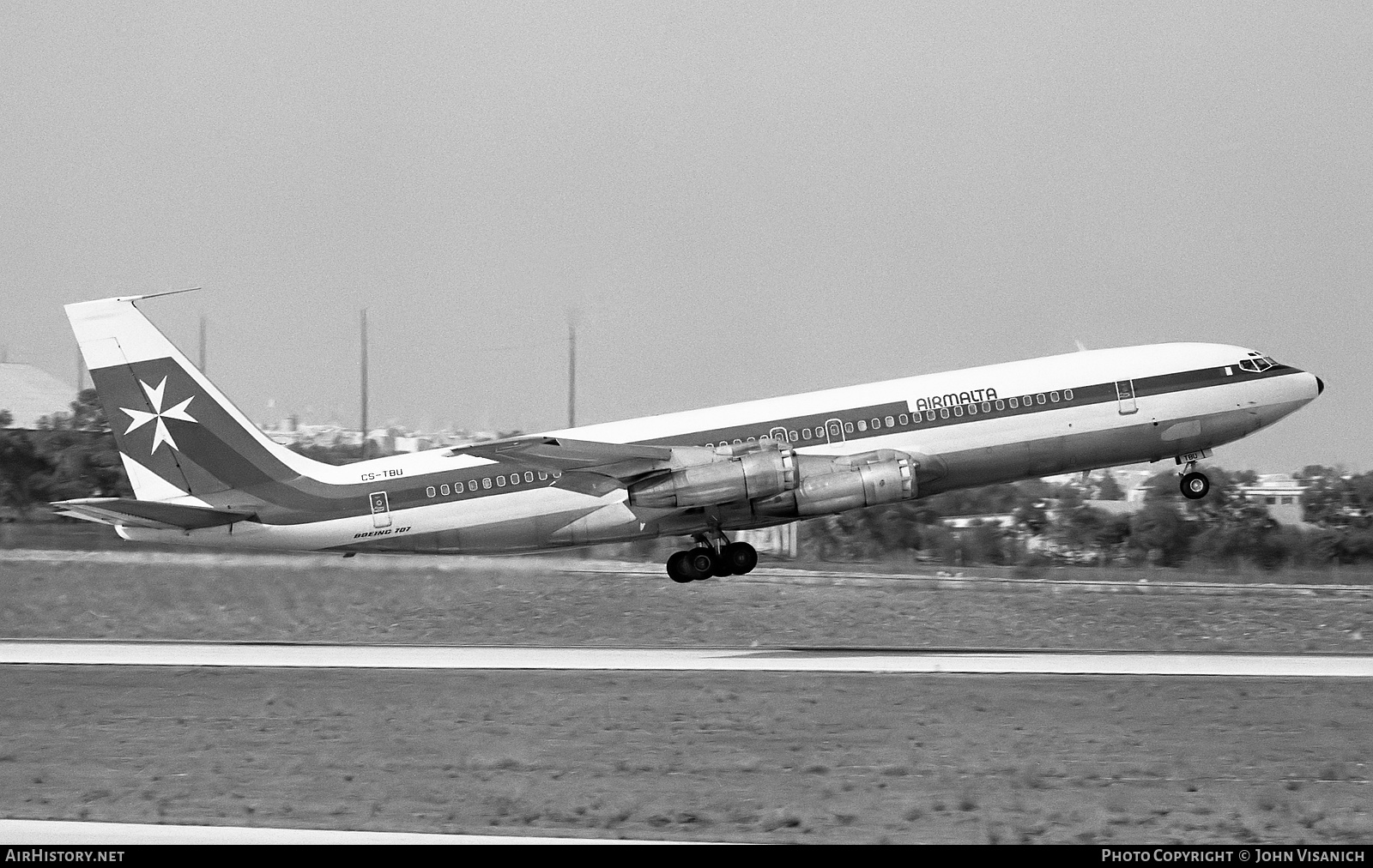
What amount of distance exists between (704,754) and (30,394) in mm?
92697

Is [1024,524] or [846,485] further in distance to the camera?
[1024,524]

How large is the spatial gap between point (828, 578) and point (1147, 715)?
27486 millimetres

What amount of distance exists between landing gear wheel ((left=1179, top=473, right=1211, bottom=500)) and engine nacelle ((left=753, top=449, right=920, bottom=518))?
25.1 ft

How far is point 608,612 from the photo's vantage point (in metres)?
44.4

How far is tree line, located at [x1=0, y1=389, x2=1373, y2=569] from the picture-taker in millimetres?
70500

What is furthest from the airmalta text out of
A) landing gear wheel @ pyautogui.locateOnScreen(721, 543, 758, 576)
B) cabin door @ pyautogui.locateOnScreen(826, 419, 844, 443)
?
landing gear wheel @ pyautogui.locateOnScreen(721, 543, 758, 576)

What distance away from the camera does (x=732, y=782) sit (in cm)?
1912

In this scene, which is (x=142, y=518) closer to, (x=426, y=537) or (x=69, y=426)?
(x=426, y=537)

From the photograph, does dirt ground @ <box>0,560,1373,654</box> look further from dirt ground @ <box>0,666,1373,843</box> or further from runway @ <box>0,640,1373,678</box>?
dirt ground @ <box>0,666,1373,843</box>

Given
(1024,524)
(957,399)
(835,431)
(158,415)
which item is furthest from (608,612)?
(1024,524)

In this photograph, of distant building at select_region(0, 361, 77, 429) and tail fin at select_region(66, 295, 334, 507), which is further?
distant building at select_region(0, 361, 77, 429)

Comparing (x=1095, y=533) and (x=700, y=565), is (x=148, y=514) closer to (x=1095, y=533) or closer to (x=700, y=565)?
(x=700, y=565)

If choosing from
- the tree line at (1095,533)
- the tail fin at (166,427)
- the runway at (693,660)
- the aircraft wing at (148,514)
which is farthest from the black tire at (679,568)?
the tree line at (1095,533)
